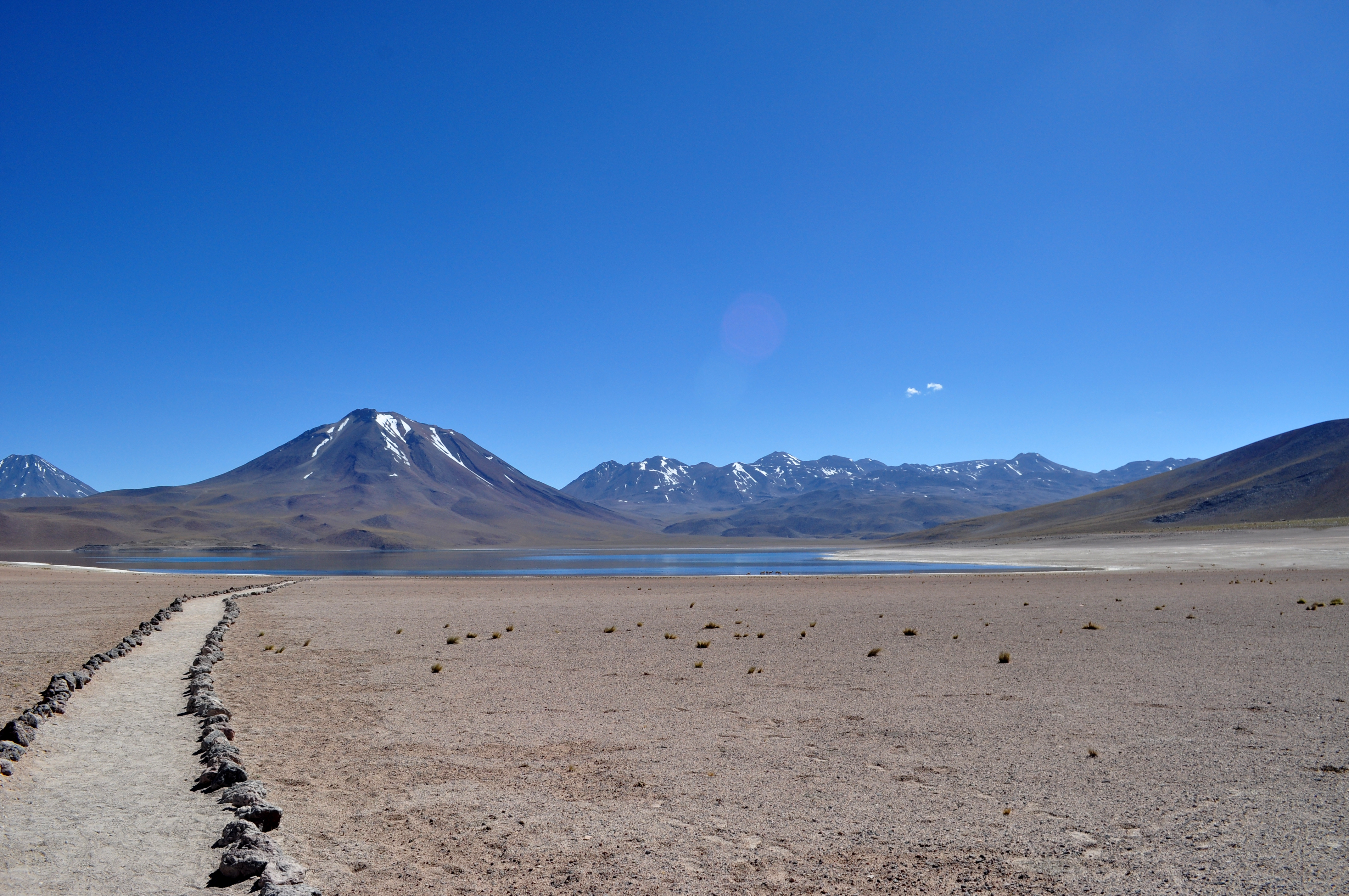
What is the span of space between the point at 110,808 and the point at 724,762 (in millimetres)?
5893

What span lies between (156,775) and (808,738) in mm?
7221

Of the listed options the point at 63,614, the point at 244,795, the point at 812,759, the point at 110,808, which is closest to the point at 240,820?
the point at 244,795

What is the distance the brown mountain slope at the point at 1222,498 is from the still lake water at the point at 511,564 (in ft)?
178

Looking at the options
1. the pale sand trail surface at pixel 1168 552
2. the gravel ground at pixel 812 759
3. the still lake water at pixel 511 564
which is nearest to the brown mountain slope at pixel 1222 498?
the pale sand trail surface at pixel 1168 552

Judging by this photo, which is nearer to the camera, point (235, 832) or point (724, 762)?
point (235, 832)

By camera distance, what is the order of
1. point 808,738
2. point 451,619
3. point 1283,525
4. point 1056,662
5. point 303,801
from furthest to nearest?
1. point 1283,525
2. point 451,619
3. point 1056,662
4. point 808,738
5. point 303,801

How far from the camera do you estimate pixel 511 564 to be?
88.2 m

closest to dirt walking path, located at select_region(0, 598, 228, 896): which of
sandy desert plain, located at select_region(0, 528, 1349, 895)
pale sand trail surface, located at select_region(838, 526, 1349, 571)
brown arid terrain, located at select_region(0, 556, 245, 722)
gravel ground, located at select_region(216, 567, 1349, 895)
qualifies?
sandy desert plain, located at select_region(0, 528, 1349, 895)

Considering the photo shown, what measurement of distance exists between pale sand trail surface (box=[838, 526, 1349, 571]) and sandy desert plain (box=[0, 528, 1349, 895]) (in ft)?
121

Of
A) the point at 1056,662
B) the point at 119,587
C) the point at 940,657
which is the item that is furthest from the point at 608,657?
the point at 119,587

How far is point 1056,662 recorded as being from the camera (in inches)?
625

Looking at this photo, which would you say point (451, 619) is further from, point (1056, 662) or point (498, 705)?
point (1056, 662)

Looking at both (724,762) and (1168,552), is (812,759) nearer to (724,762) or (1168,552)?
(724,762)

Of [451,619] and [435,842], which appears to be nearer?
[435,842]
